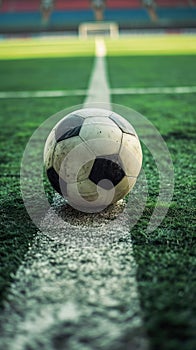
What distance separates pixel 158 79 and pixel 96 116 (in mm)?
6225

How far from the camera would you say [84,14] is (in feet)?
120

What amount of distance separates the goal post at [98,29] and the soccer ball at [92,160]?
32.3 m

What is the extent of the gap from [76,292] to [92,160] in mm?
685

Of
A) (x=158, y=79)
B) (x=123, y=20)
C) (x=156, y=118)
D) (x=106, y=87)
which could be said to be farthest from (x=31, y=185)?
(x=123, y=20)

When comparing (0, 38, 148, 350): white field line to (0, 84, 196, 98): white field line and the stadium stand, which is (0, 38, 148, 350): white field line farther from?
the stadium stand

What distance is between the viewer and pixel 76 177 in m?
1.99

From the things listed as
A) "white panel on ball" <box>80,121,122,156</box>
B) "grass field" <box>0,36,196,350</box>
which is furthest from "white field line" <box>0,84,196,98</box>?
"white panel on ball" <box>80,121,122,156</box>

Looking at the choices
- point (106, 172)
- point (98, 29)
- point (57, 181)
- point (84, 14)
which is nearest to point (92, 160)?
point (106, 172)

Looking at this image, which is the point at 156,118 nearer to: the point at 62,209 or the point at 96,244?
the point at 62,209

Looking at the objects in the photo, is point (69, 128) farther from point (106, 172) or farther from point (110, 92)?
point (110, 92)

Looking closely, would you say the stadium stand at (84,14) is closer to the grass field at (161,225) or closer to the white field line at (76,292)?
the grass field at (161,225)

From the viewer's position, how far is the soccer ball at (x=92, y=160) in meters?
1.99

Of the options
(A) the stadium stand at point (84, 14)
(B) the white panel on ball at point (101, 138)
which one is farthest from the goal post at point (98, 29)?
(B) the white panel on ball at point (101, 138)

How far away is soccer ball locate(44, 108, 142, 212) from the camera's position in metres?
1.99
